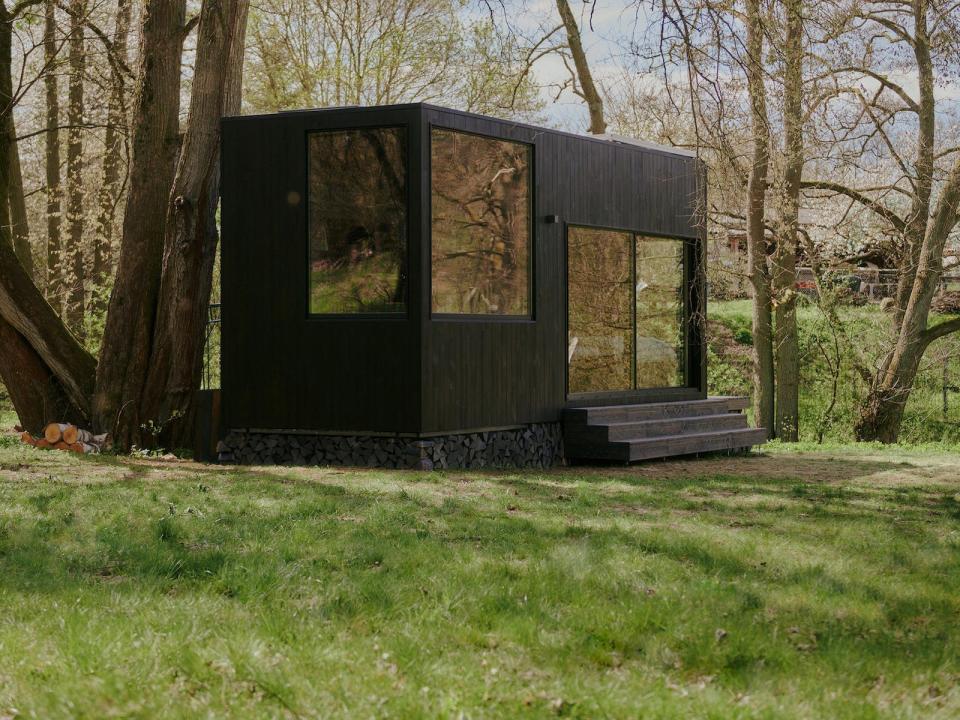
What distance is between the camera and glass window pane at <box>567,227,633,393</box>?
36.6ft

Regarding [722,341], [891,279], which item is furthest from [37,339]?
[891,279]

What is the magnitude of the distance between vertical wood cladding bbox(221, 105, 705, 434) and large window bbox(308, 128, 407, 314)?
10 centimetres

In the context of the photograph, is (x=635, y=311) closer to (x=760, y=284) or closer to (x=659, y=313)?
(x=659, y=313)

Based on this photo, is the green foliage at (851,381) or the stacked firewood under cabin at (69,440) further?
the green foliage at (851,381)

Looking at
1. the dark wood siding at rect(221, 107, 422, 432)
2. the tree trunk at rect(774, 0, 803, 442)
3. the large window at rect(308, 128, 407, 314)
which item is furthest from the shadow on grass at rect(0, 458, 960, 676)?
the tree trunk at rect(774, 0, 803, 442)

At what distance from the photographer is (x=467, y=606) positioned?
4.14m

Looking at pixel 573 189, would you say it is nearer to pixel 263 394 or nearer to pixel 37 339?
pixel 263 394

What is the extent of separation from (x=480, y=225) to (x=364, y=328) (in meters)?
1.48

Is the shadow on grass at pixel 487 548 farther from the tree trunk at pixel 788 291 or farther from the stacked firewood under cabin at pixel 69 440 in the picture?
the tree trunk at pixel 788 291

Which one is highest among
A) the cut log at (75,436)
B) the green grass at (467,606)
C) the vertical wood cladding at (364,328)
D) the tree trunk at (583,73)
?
the tree trunk at (583,73)

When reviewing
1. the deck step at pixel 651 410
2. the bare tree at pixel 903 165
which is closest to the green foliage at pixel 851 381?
the bare tree at pixel 903 165

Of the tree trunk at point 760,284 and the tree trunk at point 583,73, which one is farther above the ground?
the tree trunk at point 583,73

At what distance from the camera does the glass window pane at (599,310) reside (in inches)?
440

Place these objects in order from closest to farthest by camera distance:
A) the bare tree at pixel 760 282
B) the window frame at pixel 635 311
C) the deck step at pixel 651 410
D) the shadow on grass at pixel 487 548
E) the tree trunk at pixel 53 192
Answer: the shadow on grass at pixel 487 548 < the deck step at pixel 651 410 < the window frame at pixel 635 311 < the bare tree at pixel 760 282 < the tree trunk at pixel 53 192
